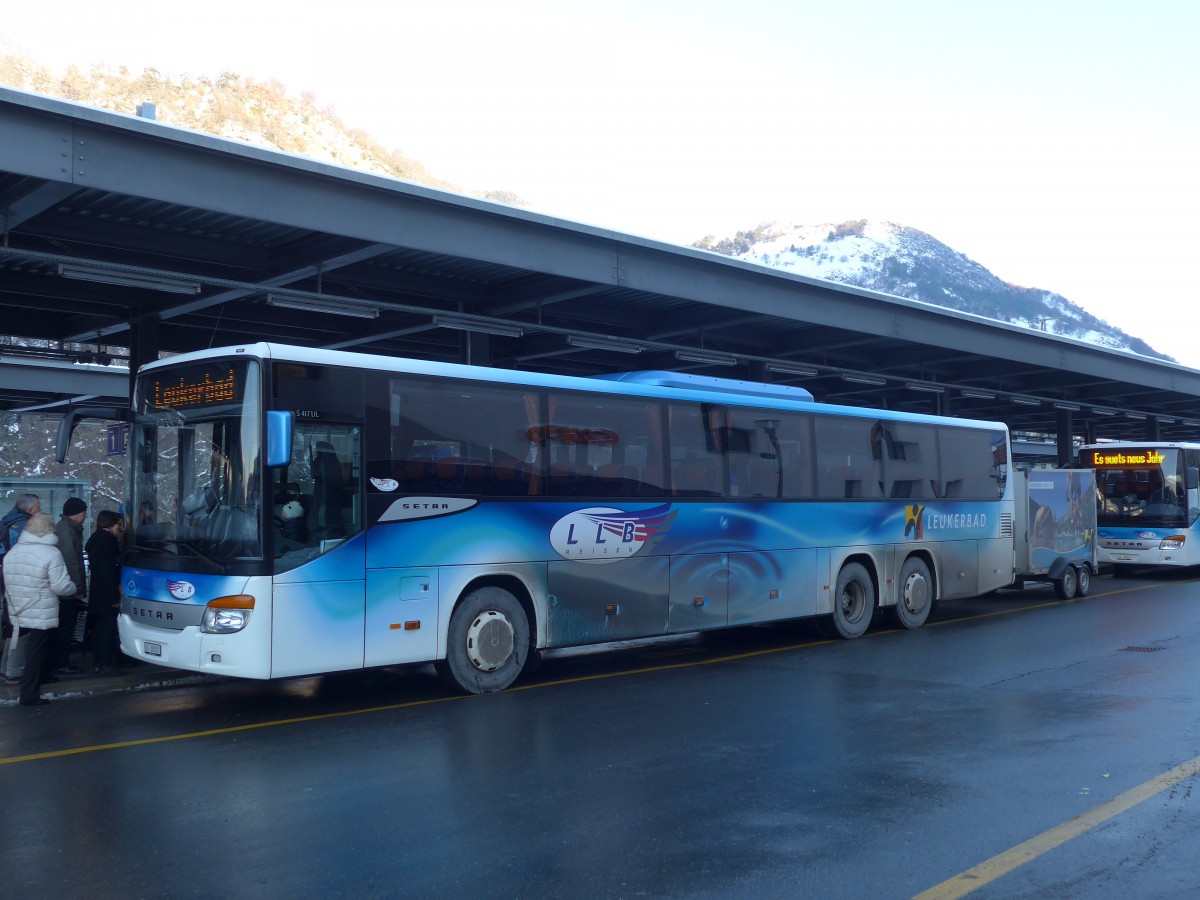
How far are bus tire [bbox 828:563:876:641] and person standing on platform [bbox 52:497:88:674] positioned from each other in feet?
30.5

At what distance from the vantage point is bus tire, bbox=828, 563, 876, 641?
15.3m

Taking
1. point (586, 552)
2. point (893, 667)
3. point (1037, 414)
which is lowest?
point (893, 667)

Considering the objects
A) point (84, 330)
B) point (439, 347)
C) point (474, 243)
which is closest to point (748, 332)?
point (439, 347)

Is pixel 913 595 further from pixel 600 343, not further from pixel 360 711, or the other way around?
pixel 360 711

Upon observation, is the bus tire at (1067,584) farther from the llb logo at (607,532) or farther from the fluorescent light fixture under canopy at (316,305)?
the fluorescent light fixture under canopy at (316,305)

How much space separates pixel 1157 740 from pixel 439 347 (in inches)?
600

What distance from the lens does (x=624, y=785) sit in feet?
23.5

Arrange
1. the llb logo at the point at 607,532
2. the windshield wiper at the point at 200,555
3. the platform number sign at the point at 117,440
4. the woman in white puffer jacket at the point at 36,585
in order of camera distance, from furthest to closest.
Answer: the platform number sign at the point at 117,440
the llb logo at the point at 607,532
the woman in white puffer jacket at the point at 36,585
the windshield wiper at the point at 200,555

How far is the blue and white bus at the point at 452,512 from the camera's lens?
30.9ft

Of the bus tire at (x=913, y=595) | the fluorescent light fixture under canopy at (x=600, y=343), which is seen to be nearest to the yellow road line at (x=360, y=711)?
the bus tire at (x=913, y=595)

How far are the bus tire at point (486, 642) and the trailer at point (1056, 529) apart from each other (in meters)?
11.4

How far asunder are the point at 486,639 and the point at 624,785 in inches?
155

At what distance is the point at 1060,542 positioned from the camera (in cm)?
2020

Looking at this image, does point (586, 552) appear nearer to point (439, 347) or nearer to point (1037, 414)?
point (439, 347)
